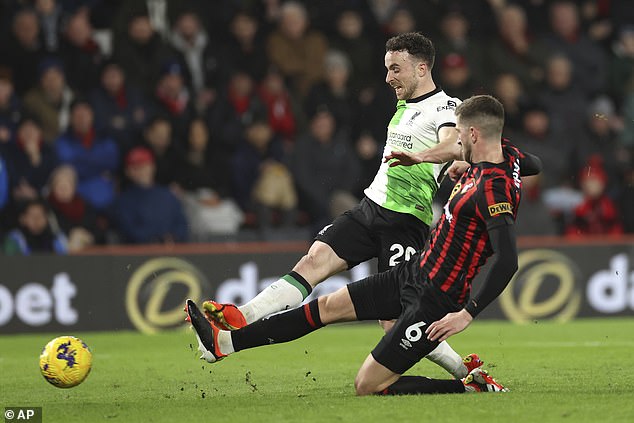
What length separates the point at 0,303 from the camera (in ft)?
41.5

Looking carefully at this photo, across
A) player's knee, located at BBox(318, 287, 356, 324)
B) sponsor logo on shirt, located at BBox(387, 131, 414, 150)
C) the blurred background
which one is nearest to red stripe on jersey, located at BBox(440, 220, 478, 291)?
player's knee, located at BBox(318, 287, 356, 324)

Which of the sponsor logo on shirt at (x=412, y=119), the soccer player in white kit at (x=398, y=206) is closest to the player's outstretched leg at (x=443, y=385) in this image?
the soccer player in white kit at (x=398, y=206)

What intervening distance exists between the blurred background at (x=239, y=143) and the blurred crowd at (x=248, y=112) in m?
0.02

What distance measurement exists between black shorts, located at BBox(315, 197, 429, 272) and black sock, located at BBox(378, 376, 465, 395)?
0.86 metres

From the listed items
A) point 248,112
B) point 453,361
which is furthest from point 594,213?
point 453,361

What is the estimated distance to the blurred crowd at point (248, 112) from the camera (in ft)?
44.9

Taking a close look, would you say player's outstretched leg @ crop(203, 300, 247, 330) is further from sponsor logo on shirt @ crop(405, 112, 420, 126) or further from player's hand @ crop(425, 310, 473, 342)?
sponsor logo on shirt @ crop(405, 112, 420, 126)

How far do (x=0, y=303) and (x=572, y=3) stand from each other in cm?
937

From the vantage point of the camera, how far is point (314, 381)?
8.59 meters

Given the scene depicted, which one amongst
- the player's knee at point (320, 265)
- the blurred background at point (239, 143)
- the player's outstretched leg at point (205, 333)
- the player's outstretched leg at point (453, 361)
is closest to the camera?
the player's outstretched leg at point (205, 333)

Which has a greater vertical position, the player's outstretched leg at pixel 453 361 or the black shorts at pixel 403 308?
the black shorts at pixel 403 308

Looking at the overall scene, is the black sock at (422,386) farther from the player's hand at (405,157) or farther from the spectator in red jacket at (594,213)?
the spectator in red jacket at (594,213)

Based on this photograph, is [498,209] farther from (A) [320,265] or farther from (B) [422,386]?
(A) [320,265]

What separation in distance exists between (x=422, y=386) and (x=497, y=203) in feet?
4.65
